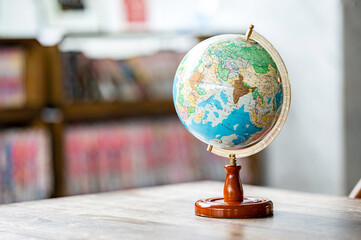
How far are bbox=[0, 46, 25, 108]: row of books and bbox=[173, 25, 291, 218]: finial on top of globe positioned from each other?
79.4 inches

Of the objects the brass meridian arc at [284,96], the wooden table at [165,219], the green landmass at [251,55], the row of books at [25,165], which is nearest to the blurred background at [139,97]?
the row of books at [25,165]

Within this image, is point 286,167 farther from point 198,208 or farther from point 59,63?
point 198,208

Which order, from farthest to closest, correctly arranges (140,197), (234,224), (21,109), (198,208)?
(21,109), (140,197), (198,208), (234,224)

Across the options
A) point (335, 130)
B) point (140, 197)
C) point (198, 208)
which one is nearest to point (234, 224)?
point (198, 208)

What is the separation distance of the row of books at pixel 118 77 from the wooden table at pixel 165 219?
171cm

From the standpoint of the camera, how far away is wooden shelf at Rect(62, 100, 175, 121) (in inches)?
145

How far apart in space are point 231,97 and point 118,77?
92.0 inches

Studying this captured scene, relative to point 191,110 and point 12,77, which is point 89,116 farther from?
point 191,110

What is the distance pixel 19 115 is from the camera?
3.54 meters

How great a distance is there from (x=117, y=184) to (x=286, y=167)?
1.17 metres

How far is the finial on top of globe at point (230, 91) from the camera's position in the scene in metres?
1.64

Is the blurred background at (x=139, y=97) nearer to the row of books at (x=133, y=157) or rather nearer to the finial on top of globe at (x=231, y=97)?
the row of books at (x=133, y=157)

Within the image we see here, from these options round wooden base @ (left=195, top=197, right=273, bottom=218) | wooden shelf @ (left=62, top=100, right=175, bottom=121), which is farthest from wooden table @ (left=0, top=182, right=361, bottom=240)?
wooden shelf @ (left=62, top=100, right=175, bottom=121)

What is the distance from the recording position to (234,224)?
1.58 metres
